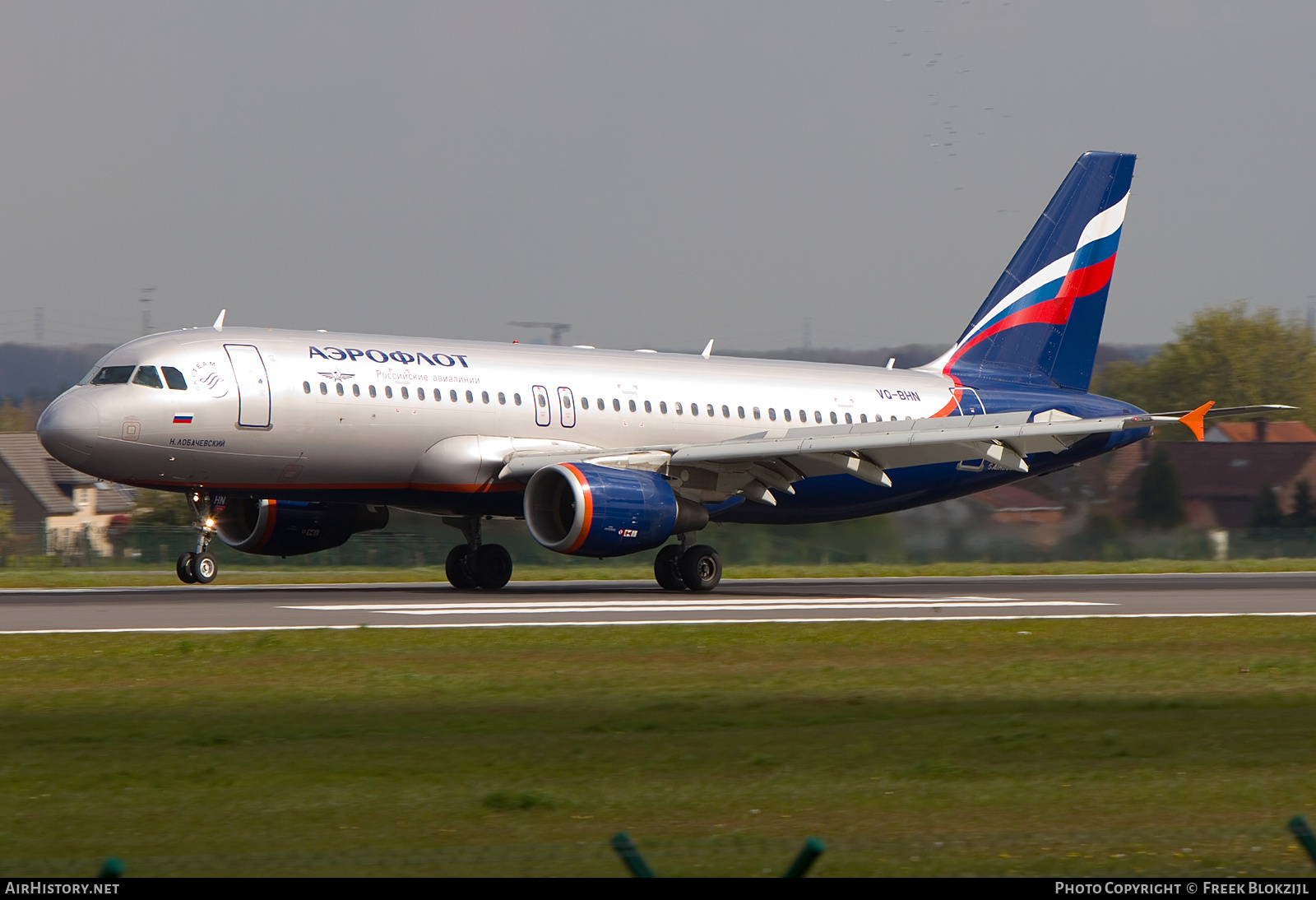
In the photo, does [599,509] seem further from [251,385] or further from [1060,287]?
[1060,287]

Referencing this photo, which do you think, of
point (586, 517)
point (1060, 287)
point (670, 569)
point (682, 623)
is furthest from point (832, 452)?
point (1060, 287)

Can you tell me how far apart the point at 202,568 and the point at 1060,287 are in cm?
2039

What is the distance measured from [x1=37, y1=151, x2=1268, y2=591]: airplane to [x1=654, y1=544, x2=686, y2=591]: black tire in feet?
0.12

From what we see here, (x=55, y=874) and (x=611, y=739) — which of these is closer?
(x=55, y=874)

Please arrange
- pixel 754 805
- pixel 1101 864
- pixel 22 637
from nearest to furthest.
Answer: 1. pixel 1101 864
2. pixel 754 805
3. pixel 22 637

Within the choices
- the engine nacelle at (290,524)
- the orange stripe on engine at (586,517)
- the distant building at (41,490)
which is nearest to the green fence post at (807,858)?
the orange stripe on engine at (586,517)

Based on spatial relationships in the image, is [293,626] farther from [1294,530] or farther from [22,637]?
[1294,530]

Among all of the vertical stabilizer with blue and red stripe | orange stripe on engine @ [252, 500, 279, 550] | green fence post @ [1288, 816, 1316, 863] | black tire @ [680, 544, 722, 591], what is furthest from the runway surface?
green fence post @ [1288, 816, 1316, 863]

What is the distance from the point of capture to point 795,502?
3106cm

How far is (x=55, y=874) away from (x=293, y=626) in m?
13.6

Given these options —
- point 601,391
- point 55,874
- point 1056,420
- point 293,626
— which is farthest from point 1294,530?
point 55,874

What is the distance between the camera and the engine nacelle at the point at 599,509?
2517cm

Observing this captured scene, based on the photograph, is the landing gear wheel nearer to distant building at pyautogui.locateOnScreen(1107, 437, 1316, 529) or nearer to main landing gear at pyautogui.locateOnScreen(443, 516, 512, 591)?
main landing gear at pyautogui.locateOnScreen(443, 516, 512, 591)

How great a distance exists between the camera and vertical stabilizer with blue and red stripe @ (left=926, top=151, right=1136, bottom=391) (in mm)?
35875
